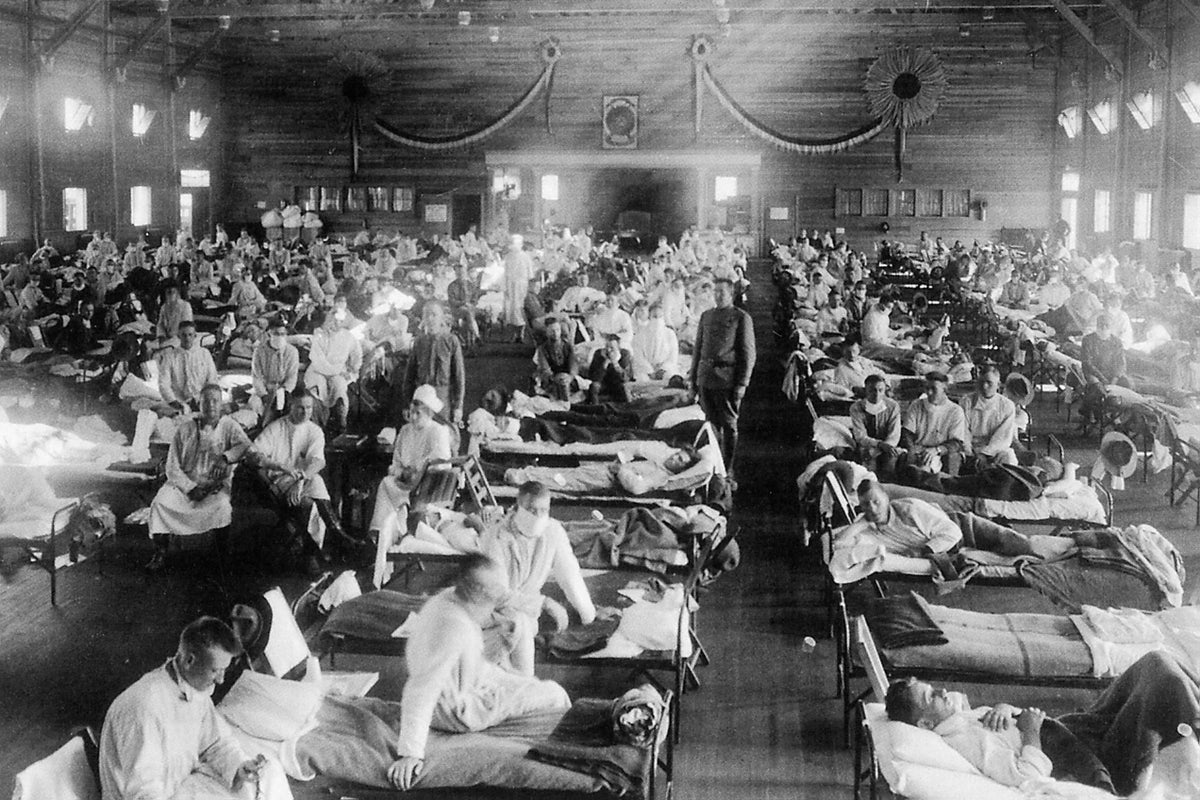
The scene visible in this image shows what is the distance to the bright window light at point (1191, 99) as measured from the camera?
18.6 meters

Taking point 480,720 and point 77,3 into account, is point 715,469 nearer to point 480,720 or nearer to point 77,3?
point 480,720

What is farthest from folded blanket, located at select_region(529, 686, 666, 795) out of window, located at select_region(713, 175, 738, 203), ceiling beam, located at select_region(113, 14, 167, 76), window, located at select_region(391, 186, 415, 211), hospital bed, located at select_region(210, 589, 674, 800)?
window, located at select_region(391, 186, 415, 211)

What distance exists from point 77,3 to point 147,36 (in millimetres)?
1351

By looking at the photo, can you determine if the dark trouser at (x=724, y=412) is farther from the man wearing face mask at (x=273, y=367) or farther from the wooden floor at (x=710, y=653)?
the man wearing face mask at (x=273, y=367)

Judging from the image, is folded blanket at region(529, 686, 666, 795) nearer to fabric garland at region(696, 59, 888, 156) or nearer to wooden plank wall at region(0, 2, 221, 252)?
fabric garland at region(696, 59, 888, 156)

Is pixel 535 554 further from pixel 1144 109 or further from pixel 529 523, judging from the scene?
pixel 1144 109

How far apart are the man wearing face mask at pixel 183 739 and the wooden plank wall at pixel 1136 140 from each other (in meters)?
18.5

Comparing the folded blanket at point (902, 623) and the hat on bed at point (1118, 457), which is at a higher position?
the hat on bed at point (1118, 457)

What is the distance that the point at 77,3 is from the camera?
23.2m

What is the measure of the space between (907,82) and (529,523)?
78.0ft

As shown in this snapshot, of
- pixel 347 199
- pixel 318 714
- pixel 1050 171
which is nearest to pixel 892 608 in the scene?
pixel 318 714

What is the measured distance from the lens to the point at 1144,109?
21.2m

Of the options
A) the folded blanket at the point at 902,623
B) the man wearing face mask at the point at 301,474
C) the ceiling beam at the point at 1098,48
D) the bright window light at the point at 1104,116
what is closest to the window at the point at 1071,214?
the bright window light at the point at 1104,116

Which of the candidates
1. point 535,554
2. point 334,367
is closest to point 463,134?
point 334,367
